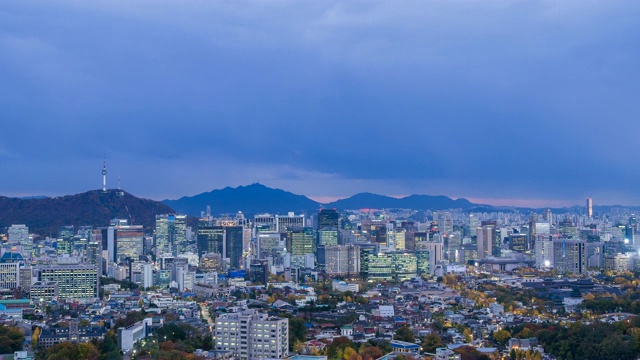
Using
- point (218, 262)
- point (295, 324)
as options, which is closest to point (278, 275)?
point (218, 262)

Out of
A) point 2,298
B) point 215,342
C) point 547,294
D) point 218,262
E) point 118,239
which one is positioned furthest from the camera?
point 118,239

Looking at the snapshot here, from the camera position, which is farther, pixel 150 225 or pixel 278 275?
pixel 150 225

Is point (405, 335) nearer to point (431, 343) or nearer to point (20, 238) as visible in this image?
point (431, 343)

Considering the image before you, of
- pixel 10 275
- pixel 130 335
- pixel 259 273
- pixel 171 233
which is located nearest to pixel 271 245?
pixel 171 233

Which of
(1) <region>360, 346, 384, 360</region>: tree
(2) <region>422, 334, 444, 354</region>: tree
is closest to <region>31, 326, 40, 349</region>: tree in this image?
(1) <region>360, 346, 384, 360</region>: tree

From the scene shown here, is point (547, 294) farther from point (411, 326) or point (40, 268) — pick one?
point (40, 268)

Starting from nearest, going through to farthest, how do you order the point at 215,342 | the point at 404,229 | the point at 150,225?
the point at 215,342 → the point at 404,229 → the point at 150,225

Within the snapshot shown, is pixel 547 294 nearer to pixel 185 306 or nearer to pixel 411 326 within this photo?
pixel 411 326

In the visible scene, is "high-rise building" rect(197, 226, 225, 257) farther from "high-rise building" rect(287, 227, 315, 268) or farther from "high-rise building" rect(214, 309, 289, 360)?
"high-rise building" rect(214, 309, 289, 360)
